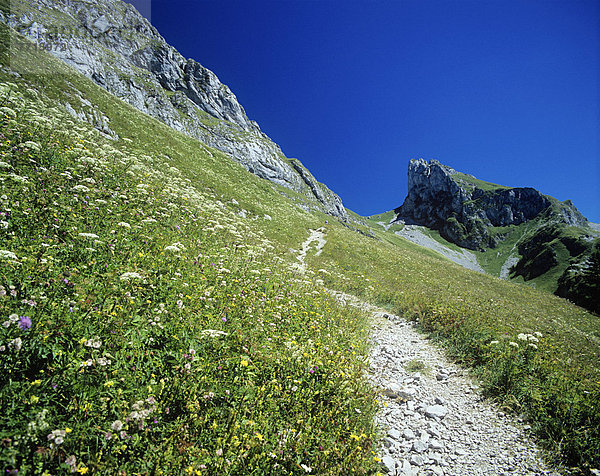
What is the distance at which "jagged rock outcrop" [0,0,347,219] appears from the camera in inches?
3561

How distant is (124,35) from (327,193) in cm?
16570

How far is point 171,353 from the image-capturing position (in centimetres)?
450

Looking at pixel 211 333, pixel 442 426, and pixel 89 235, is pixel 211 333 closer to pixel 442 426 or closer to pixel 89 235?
pixel 89 235

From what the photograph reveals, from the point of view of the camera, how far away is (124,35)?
147875mm

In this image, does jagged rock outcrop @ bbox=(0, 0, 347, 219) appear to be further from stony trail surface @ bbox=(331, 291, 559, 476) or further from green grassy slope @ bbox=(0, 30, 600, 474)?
stony trail surface @ bbox=(331, 291, 559, 476)

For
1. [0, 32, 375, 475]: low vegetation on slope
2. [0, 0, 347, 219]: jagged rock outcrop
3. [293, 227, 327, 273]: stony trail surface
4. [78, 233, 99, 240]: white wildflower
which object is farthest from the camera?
[0, 0, 347, 219]: jagged rock outcrop

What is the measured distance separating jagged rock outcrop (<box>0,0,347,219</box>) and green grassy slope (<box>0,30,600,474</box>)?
4476 inches

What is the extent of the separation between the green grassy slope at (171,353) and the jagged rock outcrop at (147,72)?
114 meters

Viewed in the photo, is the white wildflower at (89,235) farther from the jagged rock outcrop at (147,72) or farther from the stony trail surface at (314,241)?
the jagged rock outcrop at (147,72)

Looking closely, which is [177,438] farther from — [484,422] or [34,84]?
[34,84]

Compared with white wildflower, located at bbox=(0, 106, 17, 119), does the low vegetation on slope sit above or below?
below

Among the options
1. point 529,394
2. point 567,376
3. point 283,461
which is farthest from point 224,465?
point 567,376

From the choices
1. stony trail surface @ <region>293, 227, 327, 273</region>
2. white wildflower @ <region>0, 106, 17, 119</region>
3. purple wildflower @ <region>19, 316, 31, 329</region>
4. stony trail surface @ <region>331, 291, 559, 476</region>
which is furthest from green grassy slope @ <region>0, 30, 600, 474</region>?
stony trail surface @ <region>293, 227, 327, 273</region>

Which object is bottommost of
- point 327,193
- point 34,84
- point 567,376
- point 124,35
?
point 567,376
